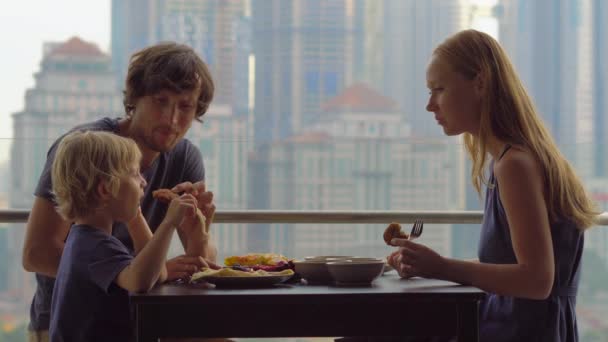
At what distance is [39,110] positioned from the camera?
1700cm

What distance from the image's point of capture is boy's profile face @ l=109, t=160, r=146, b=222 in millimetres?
1770

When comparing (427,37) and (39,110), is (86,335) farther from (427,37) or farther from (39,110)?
(427,37)

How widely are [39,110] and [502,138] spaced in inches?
Answer: 638

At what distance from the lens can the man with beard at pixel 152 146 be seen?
202 centimetres

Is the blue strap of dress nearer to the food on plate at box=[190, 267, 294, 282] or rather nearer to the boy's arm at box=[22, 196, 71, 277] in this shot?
the food on plate at box=[190, 267, 294, 282]

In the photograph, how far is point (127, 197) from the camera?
5.82ft

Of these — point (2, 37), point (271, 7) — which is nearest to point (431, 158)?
point (271, 7)

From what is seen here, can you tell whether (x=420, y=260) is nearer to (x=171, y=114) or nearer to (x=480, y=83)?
(x=480, y=83)

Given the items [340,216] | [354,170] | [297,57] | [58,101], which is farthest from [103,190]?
[354,170]

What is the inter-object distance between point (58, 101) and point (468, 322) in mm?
15500

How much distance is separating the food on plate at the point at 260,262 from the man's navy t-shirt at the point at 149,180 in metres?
0.39

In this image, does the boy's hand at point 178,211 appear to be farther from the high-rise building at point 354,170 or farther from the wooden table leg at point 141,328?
the high-rise building at point 354,170

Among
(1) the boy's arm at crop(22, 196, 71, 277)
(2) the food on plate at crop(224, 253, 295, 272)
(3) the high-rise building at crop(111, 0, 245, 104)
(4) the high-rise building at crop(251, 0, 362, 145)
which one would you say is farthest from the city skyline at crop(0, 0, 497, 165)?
(2) the food on plate at crop(224, 253, 295, 272)

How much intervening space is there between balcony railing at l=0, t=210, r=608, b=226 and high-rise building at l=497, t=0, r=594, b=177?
14377 millimetres
